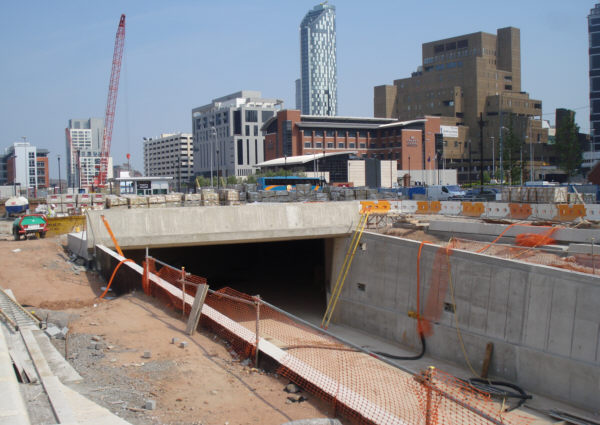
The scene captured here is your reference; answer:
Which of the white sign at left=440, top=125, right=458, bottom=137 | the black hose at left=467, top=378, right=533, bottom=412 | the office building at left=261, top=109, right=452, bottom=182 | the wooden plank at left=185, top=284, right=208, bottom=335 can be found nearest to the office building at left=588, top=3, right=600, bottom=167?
the white sign at left=440, top=125, right=458, bottom=137

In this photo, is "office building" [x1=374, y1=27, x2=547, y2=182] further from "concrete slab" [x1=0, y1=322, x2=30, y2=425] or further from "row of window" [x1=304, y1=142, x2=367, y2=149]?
Result: "concrete slab" [x1=0, y1=322, x2=30, y2=425]

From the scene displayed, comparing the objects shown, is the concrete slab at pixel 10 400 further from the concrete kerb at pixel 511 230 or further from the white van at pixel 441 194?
the white van at pixel 441 194

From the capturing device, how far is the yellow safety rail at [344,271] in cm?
2327

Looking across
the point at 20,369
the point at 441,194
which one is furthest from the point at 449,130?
the point at 20,369

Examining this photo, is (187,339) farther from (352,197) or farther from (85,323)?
(352,197)

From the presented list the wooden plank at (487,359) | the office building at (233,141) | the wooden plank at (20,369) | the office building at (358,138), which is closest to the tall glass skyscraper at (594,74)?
the office building at (358,138)

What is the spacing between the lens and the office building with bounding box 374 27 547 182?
125m

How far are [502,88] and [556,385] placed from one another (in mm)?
138097

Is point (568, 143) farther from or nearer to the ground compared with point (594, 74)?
nearer to the ground

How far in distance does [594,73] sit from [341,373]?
158 meters

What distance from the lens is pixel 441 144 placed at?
379ft

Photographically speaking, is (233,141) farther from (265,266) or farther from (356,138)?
(265,266)

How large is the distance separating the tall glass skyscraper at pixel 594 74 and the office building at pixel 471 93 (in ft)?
51.8

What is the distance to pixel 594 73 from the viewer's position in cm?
14200
